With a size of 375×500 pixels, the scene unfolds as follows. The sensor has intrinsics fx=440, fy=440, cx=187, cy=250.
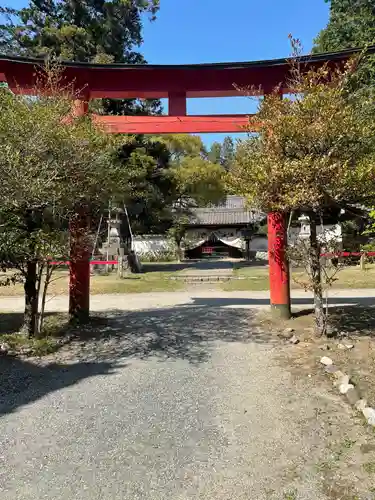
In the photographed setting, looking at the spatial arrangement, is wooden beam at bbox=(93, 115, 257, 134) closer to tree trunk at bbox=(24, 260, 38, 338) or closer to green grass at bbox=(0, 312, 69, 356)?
tree trunk at bbox=(24, 260, 38, 338)

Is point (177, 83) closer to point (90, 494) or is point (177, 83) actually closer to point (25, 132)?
point (25, 132)

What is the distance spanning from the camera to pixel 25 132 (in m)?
6.09

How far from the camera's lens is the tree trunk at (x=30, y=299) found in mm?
7207

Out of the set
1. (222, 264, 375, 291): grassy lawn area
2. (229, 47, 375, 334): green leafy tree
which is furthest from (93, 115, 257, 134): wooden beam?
(222, 264, 375, 291): grassy lawn area

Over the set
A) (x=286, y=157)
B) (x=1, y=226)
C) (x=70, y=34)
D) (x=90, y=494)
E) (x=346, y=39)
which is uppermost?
(x=70, y=34)

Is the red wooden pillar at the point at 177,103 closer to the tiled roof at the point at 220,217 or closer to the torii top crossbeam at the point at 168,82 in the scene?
the torii top crossbeam at the point at 168,82

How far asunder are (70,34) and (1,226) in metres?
22.9

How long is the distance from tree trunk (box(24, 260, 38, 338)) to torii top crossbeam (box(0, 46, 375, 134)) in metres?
3.27

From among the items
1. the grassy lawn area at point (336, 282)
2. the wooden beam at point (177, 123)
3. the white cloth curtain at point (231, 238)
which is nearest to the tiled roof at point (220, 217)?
the white cloth curtain at point (231, 238)

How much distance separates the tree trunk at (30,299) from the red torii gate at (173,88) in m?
1.18

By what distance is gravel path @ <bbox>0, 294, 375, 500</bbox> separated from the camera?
3.03 metres

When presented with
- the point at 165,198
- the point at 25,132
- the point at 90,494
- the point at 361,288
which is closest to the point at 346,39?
the point at 165,198

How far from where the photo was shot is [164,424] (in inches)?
159

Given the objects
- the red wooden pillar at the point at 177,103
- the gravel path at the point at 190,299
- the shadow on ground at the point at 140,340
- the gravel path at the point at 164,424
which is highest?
the red wooden pillar at the point at 177,103
